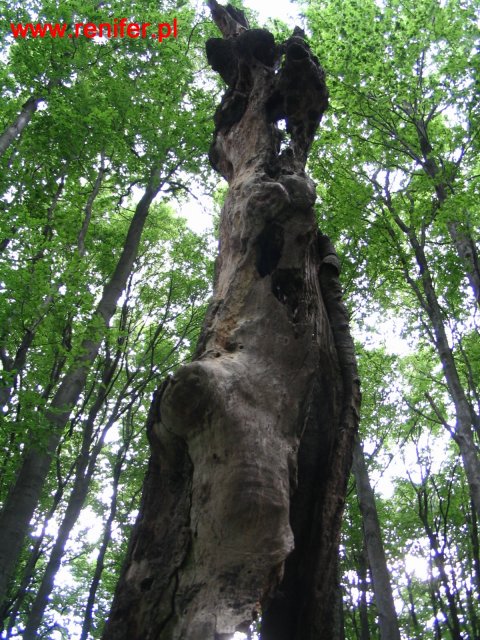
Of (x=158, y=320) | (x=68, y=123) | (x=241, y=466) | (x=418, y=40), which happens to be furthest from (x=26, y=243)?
(x=418, y=40)

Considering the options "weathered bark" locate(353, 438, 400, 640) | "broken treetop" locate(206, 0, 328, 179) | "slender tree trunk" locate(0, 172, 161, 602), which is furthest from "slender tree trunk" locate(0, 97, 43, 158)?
"weathered bark" locate(353, 438, 400, 640)

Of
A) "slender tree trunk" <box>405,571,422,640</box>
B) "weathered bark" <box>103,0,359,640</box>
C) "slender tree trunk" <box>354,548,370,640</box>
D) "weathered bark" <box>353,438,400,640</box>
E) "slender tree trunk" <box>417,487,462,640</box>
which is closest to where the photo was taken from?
"weathered bark" <box>103,0,359,640</box>

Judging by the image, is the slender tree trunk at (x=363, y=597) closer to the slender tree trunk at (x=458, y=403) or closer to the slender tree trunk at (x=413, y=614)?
the slender tree trunk at (x=413, y=614)

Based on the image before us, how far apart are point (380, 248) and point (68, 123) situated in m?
6.50

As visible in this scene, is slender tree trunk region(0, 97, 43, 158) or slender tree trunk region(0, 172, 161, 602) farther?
slender tree trunk region(0, 97, 43, 158)

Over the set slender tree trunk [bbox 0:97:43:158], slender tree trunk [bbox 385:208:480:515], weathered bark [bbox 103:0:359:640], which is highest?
slender tree trunk [bbox 0:97:43:158]

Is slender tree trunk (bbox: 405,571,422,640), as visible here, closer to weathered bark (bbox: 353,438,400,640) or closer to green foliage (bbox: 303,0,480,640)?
green foliage (bbox: 303,0,480,640)

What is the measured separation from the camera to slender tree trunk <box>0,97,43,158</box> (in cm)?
798

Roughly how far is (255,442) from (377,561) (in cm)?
798

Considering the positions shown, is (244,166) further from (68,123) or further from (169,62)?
(169,62)

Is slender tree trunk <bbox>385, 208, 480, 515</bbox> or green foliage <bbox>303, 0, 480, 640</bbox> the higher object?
green foliage <bbox>303, 0, 480, 640</bbox>

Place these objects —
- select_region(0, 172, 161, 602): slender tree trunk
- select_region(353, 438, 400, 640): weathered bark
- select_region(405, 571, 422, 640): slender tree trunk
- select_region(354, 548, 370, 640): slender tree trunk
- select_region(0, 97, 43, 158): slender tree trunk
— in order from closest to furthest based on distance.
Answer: select_region(0, 172, 161, 602): slender tree trunk
select_region(0, 97, 43, 158): slender tree trunk
select_region(353, 438, 400, 640): weathered bark
select_region(354, 548, 370, 640): slender tree trunk
select_region(405, 571, 422, 640): slender tree trunk

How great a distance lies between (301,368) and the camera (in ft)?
8.64

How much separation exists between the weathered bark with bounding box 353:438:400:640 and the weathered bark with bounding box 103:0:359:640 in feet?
19.3
